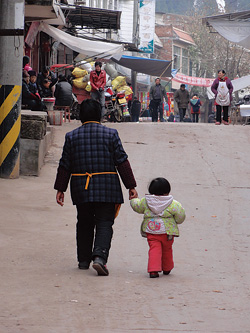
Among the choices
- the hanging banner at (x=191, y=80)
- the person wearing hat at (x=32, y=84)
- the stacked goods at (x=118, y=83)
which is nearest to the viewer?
the person wearing hat at (x=32, y=84)

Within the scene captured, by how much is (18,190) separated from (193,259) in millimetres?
3833

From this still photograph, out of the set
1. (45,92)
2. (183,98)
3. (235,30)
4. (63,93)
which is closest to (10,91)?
(45,92)

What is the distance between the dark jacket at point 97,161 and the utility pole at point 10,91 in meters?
4.73

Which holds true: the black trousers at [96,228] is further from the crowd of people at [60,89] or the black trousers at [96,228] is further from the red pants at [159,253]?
the crowd of people at [60,89]

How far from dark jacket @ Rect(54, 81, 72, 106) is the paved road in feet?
22.5

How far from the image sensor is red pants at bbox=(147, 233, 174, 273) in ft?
19.3

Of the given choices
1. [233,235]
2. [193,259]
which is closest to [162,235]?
[193,259]

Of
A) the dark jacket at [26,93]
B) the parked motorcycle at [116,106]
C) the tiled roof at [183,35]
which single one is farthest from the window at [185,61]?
the dark jacket at [26,93]

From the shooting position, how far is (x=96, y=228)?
5.96 m

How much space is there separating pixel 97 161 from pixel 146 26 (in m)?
41.3

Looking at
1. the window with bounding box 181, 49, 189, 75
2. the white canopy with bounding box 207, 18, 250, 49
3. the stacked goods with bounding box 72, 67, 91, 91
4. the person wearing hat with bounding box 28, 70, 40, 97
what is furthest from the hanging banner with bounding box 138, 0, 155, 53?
the person wearing hat with bounding box 28, 70, 40, 97

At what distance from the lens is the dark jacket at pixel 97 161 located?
5.86 metres

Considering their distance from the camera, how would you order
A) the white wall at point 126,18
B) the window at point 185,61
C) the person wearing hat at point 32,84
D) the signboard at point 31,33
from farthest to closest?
the window at point 185,61 → the white wall at point 126,18 → the signboard at point 31,33 → the person wearing hat at point 32,84

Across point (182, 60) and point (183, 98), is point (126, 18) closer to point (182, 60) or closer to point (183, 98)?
point (182, 60)
